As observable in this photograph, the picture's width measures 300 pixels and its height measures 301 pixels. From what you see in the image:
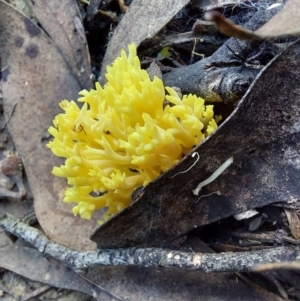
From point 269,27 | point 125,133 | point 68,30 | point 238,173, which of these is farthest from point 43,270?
point 269,27

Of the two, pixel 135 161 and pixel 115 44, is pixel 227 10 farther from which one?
pixel 135 161

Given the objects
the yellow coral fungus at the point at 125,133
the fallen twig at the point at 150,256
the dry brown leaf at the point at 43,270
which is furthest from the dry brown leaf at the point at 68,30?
the dry brown leaf at the point at 43,270

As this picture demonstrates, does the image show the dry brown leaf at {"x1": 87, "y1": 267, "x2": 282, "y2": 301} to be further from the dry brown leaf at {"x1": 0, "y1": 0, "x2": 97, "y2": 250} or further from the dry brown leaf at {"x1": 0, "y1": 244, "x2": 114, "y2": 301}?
the dry brown leaf at {"x1": 0, "y1": 0, "x2": 97, "y2": 250}

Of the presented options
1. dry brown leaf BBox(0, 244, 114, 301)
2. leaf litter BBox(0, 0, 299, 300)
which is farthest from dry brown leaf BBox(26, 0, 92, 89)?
dry brown leaf BBox(0, 244, 114, 301)

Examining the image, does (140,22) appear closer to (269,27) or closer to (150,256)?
(269,27)

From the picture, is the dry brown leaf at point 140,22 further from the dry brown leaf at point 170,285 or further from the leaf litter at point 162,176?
the dry brown leaf at point 170,285

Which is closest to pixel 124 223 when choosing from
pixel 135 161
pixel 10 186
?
pixel 135 161
